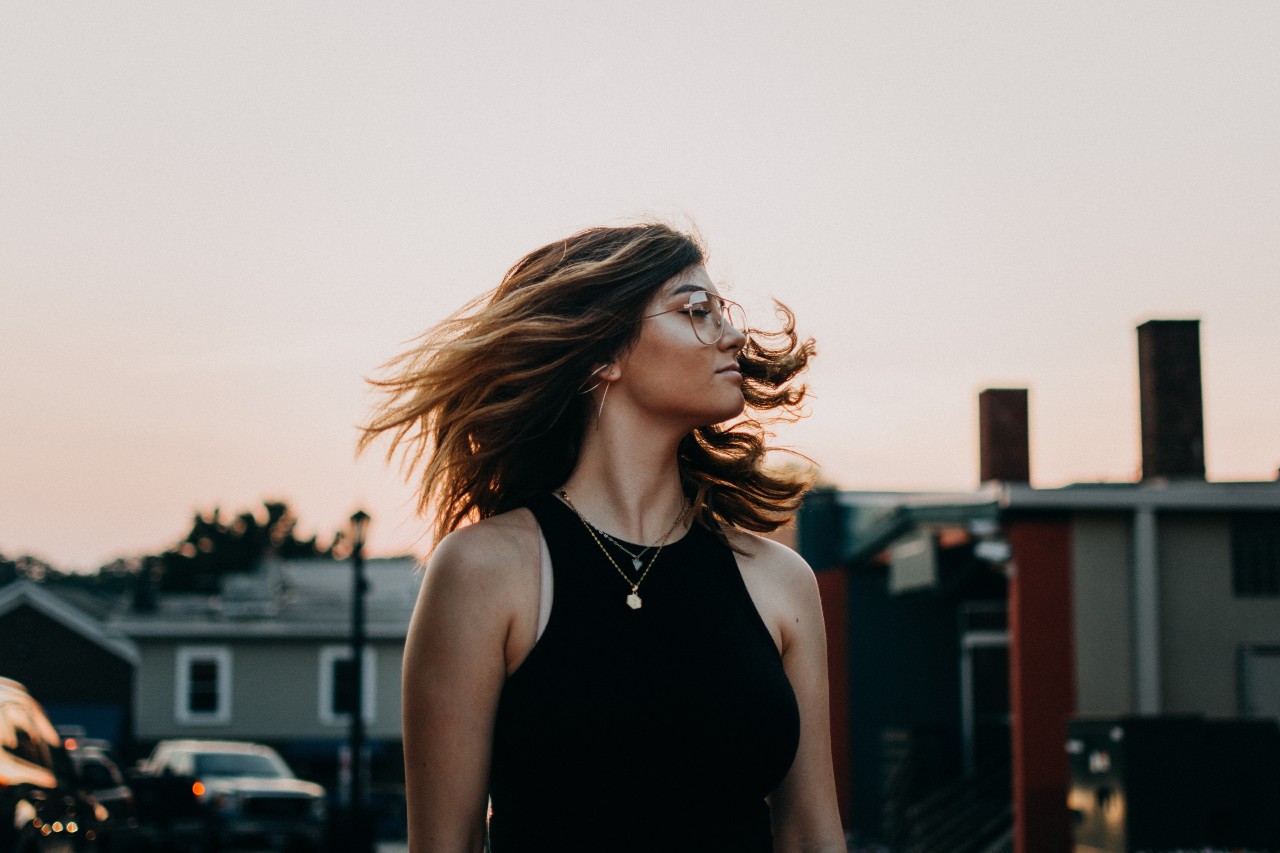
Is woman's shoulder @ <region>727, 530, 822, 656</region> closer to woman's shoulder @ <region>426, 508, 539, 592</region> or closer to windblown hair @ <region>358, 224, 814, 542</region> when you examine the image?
windblown hair @ <region>358, 224, 814, 542</region>

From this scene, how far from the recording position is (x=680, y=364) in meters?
3.12

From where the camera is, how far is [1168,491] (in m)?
16.0

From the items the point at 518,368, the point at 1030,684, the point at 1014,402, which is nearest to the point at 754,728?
the point at 518,368

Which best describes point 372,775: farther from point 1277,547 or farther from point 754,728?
point 754,728

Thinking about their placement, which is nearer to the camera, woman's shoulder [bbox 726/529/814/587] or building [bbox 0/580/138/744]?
woman's shoulder [bbox 726/529/814/587]

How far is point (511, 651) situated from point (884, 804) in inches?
811

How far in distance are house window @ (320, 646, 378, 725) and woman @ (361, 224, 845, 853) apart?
3587cm

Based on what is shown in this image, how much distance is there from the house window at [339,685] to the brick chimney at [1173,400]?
2381 cm

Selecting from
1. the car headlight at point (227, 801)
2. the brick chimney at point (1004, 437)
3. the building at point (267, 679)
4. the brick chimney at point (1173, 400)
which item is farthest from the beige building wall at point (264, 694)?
the brick chimney at point (1173, 400)

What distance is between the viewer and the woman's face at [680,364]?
312 centimetres

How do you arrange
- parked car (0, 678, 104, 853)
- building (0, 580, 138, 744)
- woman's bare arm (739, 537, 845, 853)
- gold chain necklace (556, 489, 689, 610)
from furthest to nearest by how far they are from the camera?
building (0, 580, 138, 744)
parked car (0, 678, 104, 853)
woman's bare arm (739, 537, 845, 853)
gold chain necklace (556, 489, 689, 610)

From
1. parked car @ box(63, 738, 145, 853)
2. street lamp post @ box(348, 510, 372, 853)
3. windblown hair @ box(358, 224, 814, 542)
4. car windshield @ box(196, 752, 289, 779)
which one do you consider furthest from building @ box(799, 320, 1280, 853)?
windblown hair @ box(358, 224, 814, 542)

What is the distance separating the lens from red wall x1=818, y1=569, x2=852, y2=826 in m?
23.5

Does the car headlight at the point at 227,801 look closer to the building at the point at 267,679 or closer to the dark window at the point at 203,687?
the building at the point at 267,679
